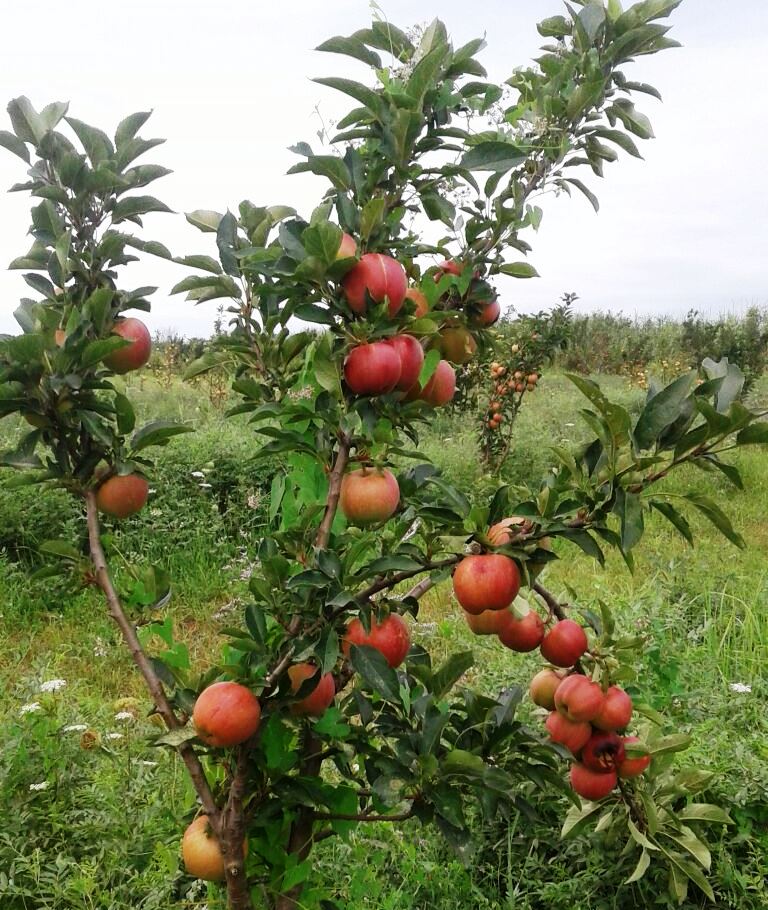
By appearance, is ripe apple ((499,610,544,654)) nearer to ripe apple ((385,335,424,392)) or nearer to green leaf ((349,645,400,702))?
green leaf ((349,645,400,702))

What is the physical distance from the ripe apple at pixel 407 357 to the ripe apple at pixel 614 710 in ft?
2.05

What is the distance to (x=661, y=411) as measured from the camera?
3.02 feet

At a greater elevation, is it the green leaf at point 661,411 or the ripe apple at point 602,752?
the green leaf at point 661,411

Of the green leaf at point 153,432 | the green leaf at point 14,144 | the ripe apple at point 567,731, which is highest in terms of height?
the green leaf at point 14,144

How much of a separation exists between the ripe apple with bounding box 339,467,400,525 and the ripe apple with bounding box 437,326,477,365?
10.4 inches

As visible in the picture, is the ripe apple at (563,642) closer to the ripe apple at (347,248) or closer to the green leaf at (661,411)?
the green leaf at (661,411)

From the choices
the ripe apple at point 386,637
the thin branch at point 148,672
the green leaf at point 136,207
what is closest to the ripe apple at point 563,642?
the ripe apple at point 386,637

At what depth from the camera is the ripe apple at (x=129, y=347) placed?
1.24m

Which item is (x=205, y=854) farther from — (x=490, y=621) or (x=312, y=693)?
(x=490, y=621)

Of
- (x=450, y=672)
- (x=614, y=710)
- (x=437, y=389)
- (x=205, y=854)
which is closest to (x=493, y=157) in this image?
(x=437, y=389)

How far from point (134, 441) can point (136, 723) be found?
176cm

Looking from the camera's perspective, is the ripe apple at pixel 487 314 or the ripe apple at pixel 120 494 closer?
the ripe apple at pixel 120 494

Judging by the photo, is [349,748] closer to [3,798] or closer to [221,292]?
[221,292]

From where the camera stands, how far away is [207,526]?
4.42m
